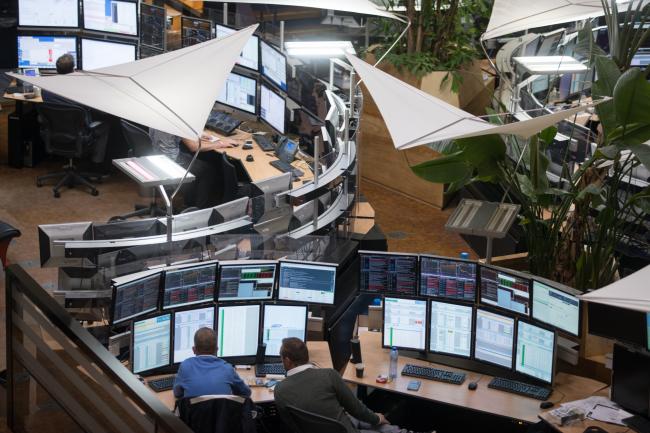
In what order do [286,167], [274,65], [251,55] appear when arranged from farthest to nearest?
[251,55]
[274,65]
[286,167]

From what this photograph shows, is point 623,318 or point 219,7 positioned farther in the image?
point 219,7

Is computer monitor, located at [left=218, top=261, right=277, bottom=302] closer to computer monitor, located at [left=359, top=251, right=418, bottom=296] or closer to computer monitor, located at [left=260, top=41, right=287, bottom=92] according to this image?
computer monitor, located at [left=359, top=251, right=418, bottom=296]

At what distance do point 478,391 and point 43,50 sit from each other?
252 inches

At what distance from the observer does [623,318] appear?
5.36 meters

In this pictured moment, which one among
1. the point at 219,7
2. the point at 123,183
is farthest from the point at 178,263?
the point at 219,7

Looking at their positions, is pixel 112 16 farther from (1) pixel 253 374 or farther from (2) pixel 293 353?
(2) pixel 293 353

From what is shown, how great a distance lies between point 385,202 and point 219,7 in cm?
468

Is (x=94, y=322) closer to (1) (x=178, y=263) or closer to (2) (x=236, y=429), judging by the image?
(1) (x=178, y=263)

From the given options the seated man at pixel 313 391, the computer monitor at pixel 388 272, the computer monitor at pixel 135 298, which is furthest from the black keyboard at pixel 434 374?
the computer monitor at pixel 135 298

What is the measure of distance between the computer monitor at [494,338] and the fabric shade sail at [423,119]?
1180mm

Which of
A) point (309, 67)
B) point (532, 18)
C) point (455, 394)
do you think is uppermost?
point (532, 18)

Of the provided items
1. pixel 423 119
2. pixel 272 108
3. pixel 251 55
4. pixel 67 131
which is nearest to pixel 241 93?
pixel 251 55

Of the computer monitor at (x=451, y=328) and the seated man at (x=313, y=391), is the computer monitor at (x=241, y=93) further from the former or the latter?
the seated man at (x=313, y=391)

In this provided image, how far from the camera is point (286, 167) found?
835cm
